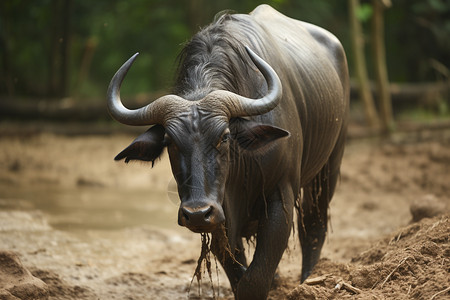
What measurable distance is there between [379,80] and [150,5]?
8.11 m

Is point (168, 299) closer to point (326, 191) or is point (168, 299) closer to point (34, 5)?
point (326, 191)

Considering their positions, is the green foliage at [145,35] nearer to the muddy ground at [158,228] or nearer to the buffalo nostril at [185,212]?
the muddy ground at [158,228]

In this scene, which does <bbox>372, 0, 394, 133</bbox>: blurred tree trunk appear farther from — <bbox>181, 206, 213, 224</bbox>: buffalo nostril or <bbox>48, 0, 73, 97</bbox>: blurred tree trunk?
<bbox>181, 206, 213, 224</bbox>: buffalo nostril

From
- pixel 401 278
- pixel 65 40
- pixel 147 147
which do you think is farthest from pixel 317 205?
pixel 65 40

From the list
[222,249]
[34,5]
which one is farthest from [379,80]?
[222,249]

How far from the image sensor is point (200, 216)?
4.05m

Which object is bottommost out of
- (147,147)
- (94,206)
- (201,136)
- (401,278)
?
(94,206)

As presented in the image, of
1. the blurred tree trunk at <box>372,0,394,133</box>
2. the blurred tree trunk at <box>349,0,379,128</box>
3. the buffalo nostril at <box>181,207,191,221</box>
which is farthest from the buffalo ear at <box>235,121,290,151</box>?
the blurred tree trunk at <box>372,0,394,133</box>

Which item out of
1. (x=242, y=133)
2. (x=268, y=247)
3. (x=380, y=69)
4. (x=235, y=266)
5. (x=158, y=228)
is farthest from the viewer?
(x=380, y=69)

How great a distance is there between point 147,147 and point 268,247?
1.19 meters

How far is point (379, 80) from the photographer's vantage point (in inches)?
528

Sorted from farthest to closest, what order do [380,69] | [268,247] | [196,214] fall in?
[380,69] → [268,247] → [196,214]

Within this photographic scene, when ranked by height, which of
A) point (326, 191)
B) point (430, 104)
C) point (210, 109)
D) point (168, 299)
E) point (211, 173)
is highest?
point (210, 109)

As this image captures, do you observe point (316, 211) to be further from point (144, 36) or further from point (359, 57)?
point (144, 36)
